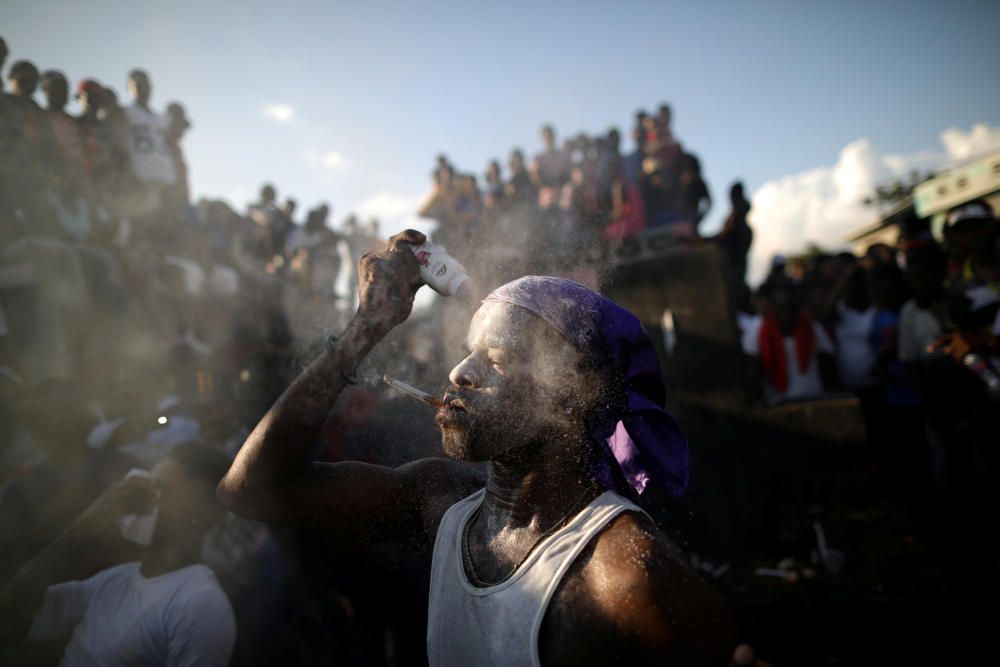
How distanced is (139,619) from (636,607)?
2.71 metres

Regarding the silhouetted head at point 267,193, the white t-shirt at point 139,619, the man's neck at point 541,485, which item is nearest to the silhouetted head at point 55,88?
the silhouetted head at point 267,193

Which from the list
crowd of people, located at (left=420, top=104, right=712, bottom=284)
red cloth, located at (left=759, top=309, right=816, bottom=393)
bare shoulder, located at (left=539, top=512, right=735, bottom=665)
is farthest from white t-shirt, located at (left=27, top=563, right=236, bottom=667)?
red cloth, located at (left=759, top=309, right=816, bottom=393)

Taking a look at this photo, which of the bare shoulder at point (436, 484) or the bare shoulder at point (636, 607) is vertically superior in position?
the bare shoulder at point (436, 484)

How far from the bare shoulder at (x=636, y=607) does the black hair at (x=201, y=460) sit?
8.44 ft

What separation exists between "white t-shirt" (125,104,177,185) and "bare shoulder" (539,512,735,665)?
28.6ft

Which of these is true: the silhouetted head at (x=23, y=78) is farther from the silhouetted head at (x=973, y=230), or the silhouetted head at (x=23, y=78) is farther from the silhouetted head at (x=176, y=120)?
the silhouetted head at (x=973, y=230)

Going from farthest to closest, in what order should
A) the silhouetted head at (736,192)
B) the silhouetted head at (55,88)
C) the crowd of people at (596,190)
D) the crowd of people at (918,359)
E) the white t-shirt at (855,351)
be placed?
1. the silhouetted head at (736,192)
2. the crowd of people at (596,190)
3. the white t-shirt at (855,351)
4. the silhouetted head at (55,88)
5. the crowd of people at (918,359)

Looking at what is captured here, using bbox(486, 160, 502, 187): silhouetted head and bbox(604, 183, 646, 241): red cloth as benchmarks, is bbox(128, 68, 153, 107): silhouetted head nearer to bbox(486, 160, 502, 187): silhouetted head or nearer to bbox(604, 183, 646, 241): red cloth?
bbox(486, 160, 502, 187): silhouetted head

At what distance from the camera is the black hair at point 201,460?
3.35 m

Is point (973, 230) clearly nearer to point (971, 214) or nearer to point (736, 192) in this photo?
point (971, 214)

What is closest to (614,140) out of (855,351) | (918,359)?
(855,351)

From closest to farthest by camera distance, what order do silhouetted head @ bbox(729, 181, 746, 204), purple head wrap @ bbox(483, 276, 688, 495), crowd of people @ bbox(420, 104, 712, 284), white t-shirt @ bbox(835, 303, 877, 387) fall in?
purple head wrap @ bbox(483, 276, 688, 495), white t-shirt @ bbox(835, 303, 877, 387), crowd of people @ bbox(420, 104, 712, 284), silhouetted head @ bbox(729, 181, 746, 204)

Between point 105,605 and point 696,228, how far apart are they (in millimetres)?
8123

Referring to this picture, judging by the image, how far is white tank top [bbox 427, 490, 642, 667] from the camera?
1.58 meters
